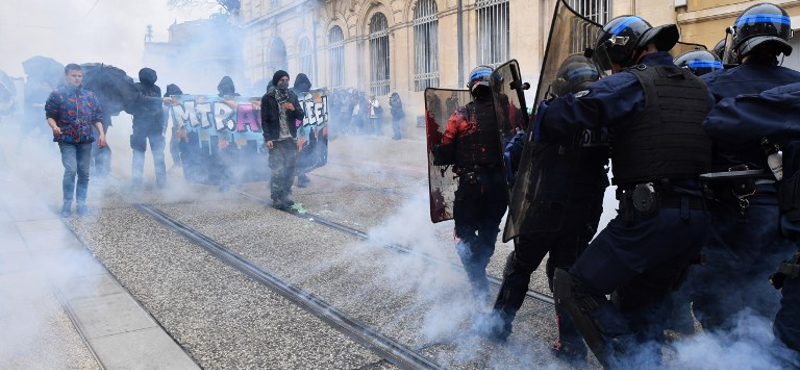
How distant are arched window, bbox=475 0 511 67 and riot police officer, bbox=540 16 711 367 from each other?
554 inches

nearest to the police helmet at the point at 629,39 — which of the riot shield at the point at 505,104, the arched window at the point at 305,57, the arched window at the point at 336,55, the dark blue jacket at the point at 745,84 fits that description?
the dark blue jacket at the point at 745,84

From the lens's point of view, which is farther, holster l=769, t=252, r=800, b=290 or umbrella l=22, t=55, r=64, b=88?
umbrella l=22, t=55, r=64, b=88

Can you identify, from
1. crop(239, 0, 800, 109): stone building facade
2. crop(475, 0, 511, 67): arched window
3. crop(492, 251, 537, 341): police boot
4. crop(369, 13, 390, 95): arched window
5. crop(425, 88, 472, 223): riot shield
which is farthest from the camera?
crop(369, 13, 390, 95): arched window

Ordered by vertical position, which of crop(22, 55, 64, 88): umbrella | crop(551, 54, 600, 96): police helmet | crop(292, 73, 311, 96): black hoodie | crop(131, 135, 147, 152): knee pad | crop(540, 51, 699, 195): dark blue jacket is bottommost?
crop(131, 135, 147, 152): knee pad

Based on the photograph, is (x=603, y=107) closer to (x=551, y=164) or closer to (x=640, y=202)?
(x=640, y=202)

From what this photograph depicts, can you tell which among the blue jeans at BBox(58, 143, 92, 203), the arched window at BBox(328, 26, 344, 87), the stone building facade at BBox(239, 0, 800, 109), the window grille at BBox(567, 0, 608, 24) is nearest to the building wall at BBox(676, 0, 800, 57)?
the stone building facade at BBox(239, 0, 800, 109)

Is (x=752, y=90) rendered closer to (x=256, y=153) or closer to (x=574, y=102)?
(x=574, y=102)

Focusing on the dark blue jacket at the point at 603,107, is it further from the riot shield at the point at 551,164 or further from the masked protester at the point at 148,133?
the masked protester at the point at 148,133

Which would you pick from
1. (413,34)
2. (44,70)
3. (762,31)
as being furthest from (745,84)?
(413,34)

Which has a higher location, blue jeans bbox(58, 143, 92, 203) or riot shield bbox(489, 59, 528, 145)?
riot shield bbox(489, 59, 528, 145)

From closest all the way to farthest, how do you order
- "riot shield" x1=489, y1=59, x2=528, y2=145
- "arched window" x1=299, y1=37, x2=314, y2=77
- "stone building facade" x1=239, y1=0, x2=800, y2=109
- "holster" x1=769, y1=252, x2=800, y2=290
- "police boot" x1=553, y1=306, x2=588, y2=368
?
"holster" x1=769, y1=252, x2=800, y2=290 → "police boot" x1=553, y1=306, x2=588, y2=368 → "riot shield" x1=489, y1=59, x2=528, y2=145 → "stone building facade" x1=239, y1=0, x2=800, y2=109 → "arched window" x1=299, y1=37, x2=314, y2=77

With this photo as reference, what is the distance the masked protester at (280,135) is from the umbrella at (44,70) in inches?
294

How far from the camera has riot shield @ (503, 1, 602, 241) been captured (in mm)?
2918

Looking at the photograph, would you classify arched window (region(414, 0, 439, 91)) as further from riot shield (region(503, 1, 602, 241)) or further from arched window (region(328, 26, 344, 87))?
riot shield (region(503, 1, 602, 241))
